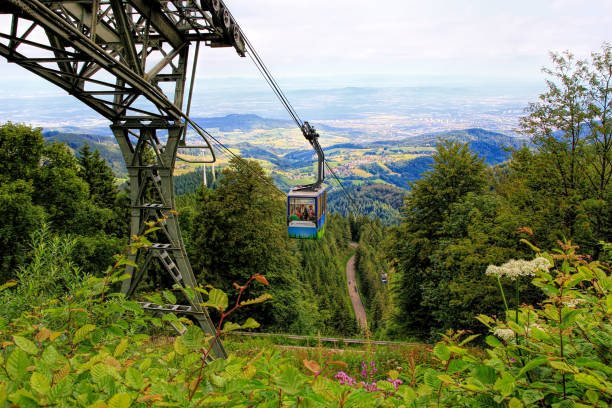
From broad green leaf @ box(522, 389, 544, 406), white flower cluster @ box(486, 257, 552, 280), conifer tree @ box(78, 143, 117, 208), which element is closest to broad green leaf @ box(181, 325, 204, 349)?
broad green leaf @ box(522, 389, 544, 406)

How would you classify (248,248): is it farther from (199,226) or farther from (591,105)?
(591,105)

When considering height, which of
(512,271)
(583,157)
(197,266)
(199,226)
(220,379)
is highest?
(583,157)

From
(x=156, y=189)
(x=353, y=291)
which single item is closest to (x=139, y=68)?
(x=156, y=189)

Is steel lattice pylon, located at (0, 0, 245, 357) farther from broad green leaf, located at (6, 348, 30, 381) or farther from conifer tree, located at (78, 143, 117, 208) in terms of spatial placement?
conifer tree, located at (78, 143, 117, 208)

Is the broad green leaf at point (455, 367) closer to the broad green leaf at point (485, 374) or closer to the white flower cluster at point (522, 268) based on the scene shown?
the broad green leaf at point (485, 374)

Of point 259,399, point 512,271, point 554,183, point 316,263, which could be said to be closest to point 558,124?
point 554,183

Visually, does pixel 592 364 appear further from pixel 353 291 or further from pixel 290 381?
pixel 353 291

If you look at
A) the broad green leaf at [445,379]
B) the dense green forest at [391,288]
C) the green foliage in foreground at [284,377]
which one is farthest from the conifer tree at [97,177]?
the broad green leaf at [445,379]
